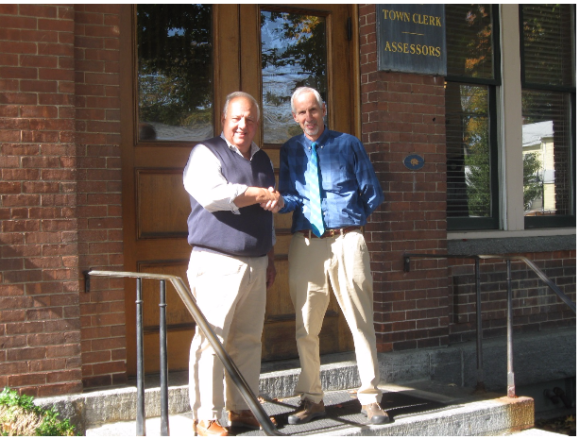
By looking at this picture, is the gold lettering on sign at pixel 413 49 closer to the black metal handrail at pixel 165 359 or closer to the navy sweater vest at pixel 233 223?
the navy sweater vest at pixel 233 223

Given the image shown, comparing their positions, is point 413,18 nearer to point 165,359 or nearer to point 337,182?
point 337,182

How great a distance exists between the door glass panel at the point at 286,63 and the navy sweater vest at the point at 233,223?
1.45m

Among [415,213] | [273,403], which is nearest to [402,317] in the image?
[415,213]

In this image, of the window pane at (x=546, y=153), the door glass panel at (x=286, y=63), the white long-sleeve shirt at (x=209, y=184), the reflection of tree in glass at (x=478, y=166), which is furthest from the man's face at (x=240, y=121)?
the window pane at (x=546, y=153)

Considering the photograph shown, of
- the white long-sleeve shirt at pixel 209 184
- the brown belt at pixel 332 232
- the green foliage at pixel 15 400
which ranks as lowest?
the green foliage at pixel 15 400

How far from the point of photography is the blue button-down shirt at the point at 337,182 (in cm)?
397

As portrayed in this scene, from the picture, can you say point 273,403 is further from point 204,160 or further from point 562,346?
point 562,346

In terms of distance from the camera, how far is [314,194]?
3959 mm

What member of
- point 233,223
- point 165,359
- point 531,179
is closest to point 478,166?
point 531,179

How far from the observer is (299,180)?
4059 mm

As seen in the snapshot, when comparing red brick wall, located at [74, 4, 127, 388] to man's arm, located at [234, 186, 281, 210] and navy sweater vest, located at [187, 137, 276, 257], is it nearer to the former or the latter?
navy sweater vest, located at [187, 137, 276, 257]

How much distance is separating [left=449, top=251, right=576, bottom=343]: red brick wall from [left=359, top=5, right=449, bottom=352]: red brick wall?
0.93 ft

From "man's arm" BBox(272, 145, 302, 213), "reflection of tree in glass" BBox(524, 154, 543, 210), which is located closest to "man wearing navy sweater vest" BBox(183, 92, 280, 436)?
"man's arm" BBox(272, 145, 302, 213)

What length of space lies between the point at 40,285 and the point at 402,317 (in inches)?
108
